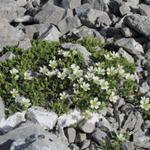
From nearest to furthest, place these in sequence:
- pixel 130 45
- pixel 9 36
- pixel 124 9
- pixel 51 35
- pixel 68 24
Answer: pixel 130 45, pixel 9 36, pixel 51 35, pixel 68 24, pixel 124 9

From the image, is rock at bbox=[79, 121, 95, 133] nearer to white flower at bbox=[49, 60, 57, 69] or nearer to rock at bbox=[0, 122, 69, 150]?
rock at bbox=[0, 122, 69, 150]

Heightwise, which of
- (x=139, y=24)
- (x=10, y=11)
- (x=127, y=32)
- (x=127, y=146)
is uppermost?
(x=139, y=24)

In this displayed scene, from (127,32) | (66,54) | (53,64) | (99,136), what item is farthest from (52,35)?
(99,136)

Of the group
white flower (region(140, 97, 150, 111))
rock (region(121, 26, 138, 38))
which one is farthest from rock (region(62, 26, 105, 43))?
white flower (region(140, 97, 150, 111))

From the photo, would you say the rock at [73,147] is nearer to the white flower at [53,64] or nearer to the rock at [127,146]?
the rock at [127,146]

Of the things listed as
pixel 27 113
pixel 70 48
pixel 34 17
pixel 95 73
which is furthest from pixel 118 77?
pixel 34 17

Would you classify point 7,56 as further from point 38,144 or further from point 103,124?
point 38,144

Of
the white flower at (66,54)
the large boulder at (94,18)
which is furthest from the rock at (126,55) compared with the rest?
the large boulder at (94,18)
